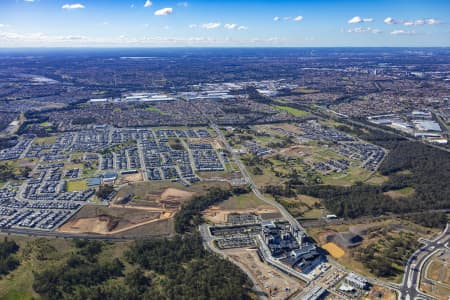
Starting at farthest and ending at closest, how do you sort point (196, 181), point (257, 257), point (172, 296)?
point (196, 181)
point (257, 257)
point (172, 296)

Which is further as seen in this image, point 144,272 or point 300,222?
point 300,222

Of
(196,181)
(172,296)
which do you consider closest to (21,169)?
(196,181)

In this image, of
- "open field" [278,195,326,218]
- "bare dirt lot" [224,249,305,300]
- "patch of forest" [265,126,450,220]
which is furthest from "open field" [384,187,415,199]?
"bare dirt lot" [224,249,305,300]

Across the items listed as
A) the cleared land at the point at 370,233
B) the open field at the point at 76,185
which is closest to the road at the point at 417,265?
the cleared land at the point at 370,233

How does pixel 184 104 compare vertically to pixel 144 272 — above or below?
above

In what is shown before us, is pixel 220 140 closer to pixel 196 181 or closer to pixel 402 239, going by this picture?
pixel 196 181

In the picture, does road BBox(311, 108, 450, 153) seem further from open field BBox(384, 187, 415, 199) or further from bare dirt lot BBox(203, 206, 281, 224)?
bare dirt lot BBox(203, 206, 281, 224)

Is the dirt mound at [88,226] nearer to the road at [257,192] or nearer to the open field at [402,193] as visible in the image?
the road at [257,192]

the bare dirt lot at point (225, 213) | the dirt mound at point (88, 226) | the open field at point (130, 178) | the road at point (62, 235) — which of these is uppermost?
the open field at point (130, 178)
